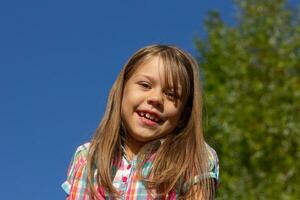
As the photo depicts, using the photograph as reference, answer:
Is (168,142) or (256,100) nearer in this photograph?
(168,142)

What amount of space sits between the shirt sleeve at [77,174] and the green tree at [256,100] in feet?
43.4

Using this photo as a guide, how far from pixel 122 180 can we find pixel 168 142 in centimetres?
32

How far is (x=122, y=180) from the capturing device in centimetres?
405

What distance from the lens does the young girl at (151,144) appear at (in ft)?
13.1

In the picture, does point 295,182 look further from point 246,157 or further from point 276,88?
point 276,88

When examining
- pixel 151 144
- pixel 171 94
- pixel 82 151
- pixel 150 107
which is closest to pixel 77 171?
pixel 82 151

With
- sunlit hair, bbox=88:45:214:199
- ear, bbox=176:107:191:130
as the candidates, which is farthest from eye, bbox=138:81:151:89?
ear, bbox=176:107:191:130

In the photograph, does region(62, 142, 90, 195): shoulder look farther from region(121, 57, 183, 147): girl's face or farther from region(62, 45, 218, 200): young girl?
region(121, 57, 183, 147): girl's face

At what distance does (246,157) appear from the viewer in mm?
18969

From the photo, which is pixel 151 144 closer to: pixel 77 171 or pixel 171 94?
pixel 171 94

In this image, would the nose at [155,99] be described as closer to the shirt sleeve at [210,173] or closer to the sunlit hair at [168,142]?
the sunlit hair at [168,142]

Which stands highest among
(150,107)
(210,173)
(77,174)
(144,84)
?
(144,84)

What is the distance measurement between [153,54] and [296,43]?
1650cm

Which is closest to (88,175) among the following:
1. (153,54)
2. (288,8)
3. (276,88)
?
(153,54)
